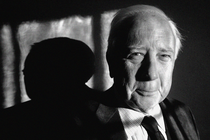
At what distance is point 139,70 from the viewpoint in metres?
0.69

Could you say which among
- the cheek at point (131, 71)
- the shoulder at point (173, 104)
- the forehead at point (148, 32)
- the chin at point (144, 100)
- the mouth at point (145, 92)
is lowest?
the shoulder at point (173, 104)

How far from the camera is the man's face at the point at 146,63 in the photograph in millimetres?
671

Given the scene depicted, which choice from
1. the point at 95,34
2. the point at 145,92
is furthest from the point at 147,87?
the point at 95,34

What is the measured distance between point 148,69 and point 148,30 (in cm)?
15

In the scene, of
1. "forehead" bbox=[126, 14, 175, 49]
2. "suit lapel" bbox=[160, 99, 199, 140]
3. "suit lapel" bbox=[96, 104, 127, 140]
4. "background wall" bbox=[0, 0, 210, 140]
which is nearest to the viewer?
"forehead" bbox=[126, 14, 175, 49]

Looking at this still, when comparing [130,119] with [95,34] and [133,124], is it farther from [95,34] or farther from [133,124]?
[95,34]

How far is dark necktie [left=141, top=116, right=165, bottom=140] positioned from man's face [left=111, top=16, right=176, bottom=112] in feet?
0.32

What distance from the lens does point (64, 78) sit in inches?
41.1

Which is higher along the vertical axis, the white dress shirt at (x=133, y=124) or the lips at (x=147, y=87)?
the lips at (x=147, y=87)

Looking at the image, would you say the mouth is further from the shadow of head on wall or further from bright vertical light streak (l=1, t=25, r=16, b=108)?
bright vertical light streak (l=1, t=25, r=16, b=108)

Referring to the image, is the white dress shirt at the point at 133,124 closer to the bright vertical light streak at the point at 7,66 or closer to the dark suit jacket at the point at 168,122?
the dark suit jacket at the point at 168,122

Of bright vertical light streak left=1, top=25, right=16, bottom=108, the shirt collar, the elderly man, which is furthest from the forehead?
bright vertical light streak left=1, top=25, right=16, bottom=108

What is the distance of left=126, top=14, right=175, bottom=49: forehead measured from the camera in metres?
0.67

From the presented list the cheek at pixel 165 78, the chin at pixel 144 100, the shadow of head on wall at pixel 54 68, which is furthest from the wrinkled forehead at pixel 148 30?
the shadow of head on wall at pixel 54 68
